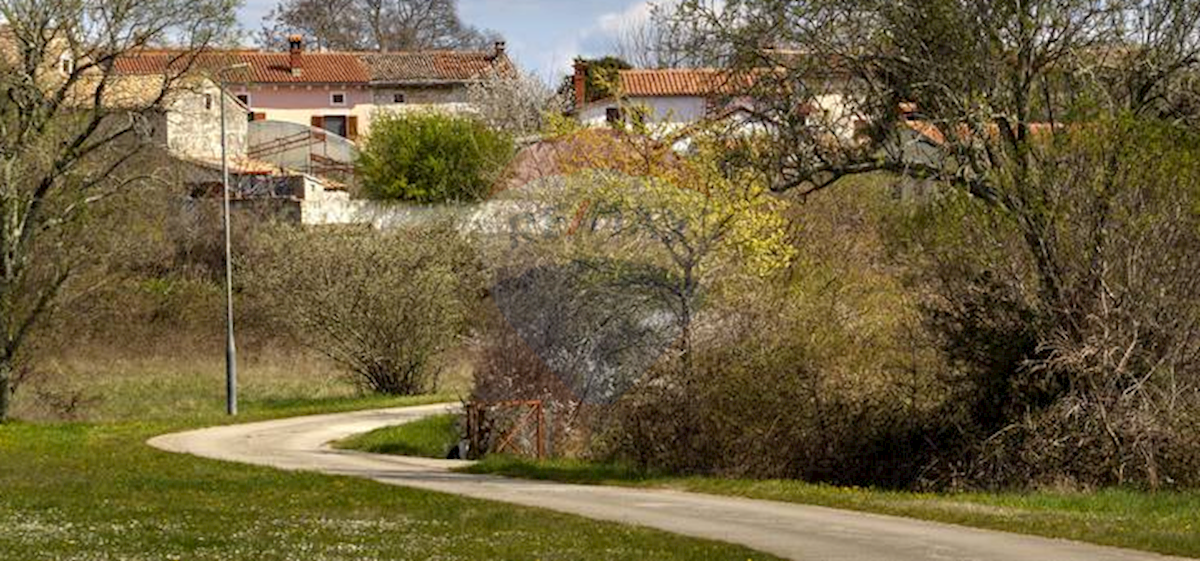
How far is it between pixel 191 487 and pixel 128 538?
23.0 ft

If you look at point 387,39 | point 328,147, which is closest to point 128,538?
point 328,147

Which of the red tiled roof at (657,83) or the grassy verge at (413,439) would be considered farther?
the red tiled roof at (657,83)

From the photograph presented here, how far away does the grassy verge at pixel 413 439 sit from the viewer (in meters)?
35.6

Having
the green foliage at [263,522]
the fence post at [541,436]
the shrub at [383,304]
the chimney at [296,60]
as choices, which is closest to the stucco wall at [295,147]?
the chimney at [296,60]

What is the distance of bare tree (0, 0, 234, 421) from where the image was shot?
42000mm

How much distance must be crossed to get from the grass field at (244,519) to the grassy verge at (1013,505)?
343cm

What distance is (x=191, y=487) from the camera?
84.4 feet

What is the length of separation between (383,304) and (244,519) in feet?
103

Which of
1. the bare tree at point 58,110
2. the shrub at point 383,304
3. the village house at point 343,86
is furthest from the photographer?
the village house at point 343,86

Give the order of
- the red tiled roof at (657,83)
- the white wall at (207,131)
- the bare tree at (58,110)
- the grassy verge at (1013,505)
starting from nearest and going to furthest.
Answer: the grassy verge at (1013,505) < the bare tree at (58,110) < the red tiled roof at (657,83) < the white wall at (207,131)

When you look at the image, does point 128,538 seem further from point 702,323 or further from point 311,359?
point 311,359

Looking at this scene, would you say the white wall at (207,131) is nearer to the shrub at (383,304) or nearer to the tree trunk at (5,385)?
the shrub at (383,304)

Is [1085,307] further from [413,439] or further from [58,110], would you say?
[58,110]

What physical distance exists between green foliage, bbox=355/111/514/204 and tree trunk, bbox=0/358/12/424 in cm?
2815
